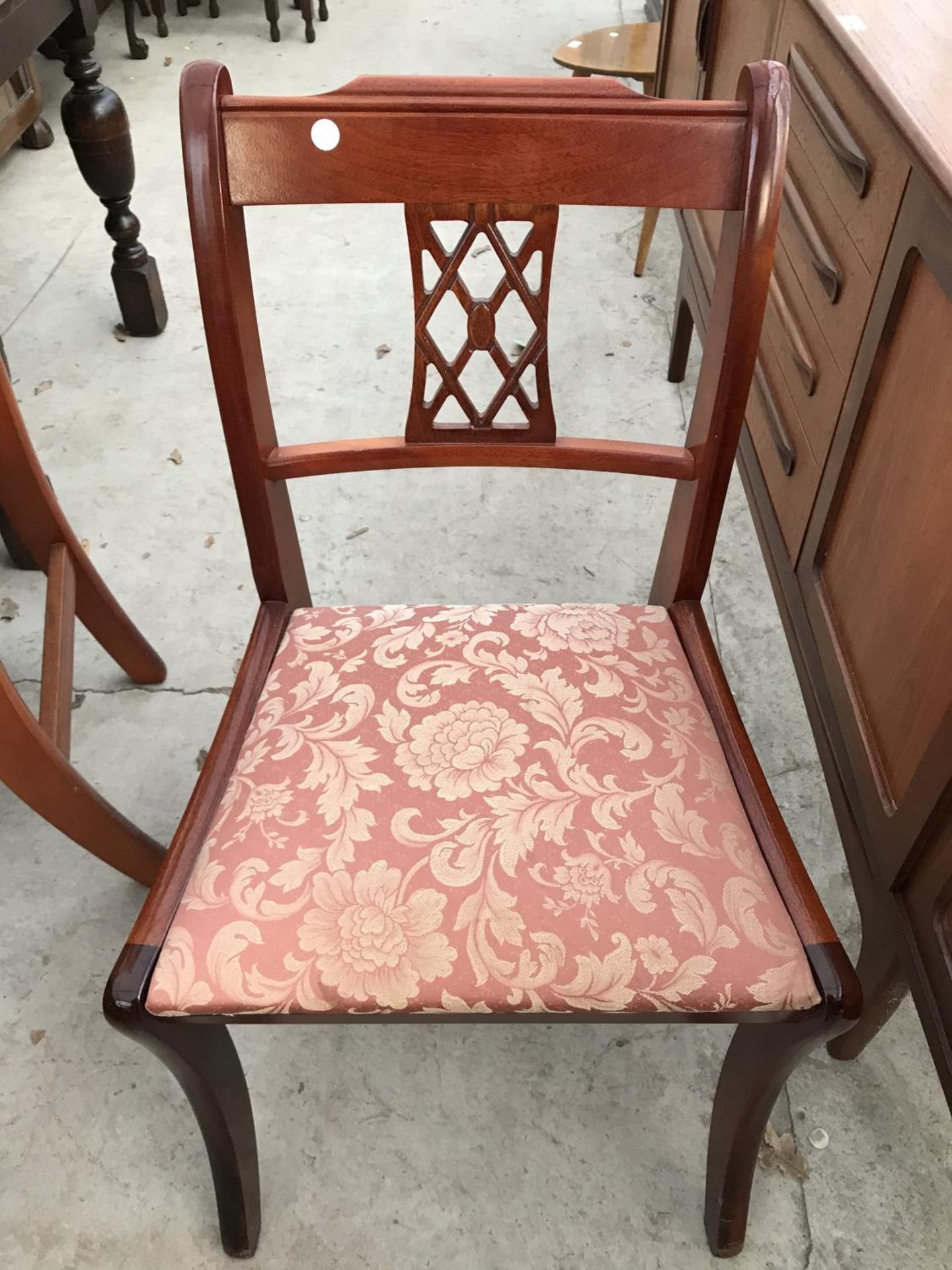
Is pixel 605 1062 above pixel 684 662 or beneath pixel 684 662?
beneath

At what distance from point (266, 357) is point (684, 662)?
1797 millimetres

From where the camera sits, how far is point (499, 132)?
889 mm

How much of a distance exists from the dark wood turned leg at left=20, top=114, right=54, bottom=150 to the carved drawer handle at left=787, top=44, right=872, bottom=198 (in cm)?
291

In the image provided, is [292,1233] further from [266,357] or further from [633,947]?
[266,357]

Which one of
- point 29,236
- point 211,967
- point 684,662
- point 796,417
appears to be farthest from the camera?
point 29,236

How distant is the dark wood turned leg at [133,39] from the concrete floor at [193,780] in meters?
1.33

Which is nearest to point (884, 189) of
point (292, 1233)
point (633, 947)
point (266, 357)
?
point (633, 947)

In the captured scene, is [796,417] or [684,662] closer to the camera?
[684,662]

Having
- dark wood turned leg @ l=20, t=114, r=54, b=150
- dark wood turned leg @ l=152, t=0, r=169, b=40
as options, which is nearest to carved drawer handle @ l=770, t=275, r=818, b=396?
dark wood turned leg @ l=20, t=114, r=54, b=150

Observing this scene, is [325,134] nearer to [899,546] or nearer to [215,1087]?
[899,546]

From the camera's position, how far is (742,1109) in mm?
961

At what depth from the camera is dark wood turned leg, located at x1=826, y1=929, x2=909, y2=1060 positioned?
1.12 meters

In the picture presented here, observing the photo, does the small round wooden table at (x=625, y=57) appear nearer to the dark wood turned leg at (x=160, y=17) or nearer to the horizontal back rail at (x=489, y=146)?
the horizontal back rail at (x=489, y=146)

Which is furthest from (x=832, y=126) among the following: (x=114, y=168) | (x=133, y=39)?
(x=133, y=39)
